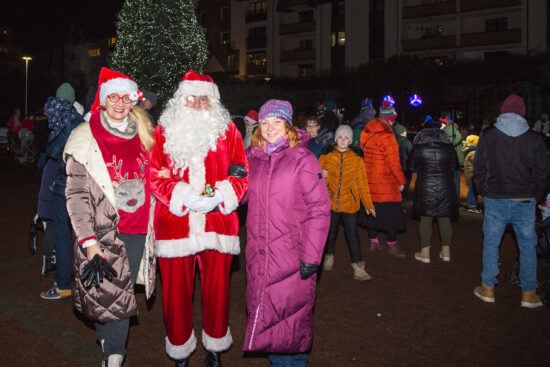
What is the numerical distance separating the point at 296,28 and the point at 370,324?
47.5 metres

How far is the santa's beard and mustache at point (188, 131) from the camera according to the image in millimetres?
3645

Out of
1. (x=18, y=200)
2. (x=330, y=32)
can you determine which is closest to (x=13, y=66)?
(x=330, y=32)

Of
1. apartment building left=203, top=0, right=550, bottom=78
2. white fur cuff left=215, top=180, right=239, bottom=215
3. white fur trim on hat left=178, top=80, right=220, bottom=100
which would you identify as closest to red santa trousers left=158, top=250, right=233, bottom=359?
white fur cuff left=215, top=180, right=239, bottom=215

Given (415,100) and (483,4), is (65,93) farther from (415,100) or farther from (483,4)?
(483,4)

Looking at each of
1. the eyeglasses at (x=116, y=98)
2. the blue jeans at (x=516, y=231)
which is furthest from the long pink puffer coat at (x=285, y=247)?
the blue jeans at (x=516, y=231)

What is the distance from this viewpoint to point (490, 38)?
121ft

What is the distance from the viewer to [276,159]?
3.63 metres

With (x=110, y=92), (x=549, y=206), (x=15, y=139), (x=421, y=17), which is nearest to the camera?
(x=110, y=92)

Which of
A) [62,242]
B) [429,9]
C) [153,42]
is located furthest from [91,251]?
[429,9]

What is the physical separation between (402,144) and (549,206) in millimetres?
4500

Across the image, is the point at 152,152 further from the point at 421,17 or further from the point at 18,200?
the point at 421,17

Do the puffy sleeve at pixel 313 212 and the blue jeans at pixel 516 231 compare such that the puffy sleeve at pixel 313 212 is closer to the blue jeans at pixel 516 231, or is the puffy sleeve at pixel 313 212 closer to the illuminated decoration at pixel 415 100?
the blue jeans at pixel 516 231

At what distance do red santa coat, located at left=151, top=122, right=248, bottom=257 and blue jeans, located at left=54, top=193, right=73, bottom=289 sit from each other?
2.05 m

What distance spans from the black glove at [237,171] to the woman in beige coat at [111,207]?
66 centimetres
